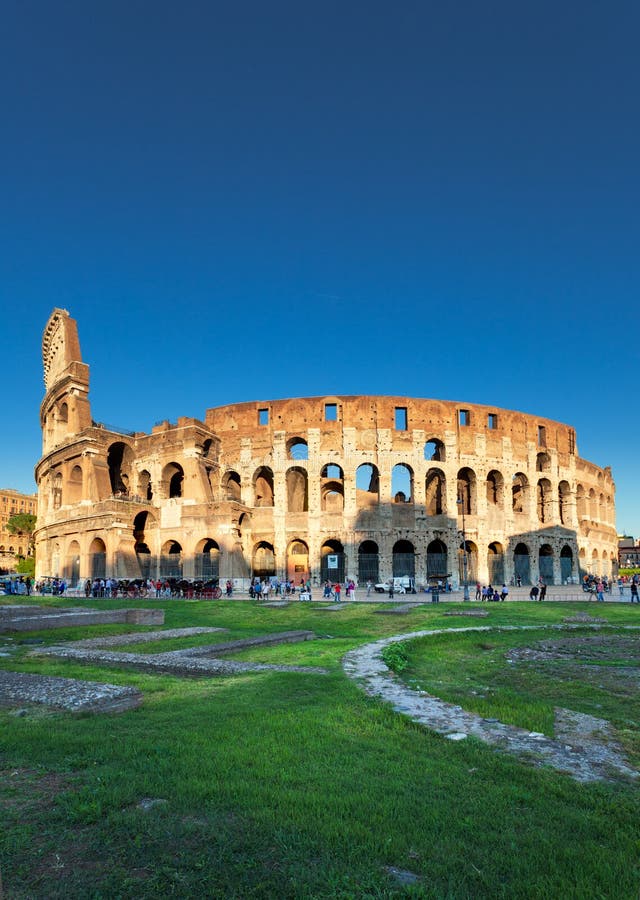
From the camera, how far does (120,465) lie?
1971 inches

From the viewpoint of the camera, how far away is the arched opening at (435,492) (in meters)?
45.0

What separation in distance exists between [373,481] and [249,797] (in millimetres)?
45390

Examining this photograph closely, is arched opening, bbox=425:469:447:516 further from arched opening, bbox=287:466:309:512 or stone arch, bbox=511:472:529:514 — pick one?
arched opening, bbox=287:466:309:512

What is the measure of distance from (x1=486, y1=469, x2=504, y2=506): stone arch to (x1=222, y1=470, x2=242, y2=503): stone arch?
19.6 m

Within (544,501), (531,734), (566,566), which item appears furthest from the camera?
(544,501)

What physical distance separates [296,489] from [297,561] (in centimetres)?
581

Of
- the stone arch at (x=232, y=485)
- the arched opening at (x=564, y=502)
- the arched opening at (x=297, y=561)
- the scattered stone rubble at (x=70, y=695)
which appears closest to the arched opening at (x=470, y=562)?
the arched opening at (x=564, y=502)

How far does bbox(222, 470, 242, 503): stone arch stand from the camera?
1793 inches

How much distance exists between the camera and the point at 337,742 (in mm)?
5008

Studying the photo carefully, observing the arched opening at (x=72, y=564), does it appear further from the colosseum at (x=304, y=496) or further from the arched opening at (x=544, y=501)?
the arched opening at (x=544, y=501)

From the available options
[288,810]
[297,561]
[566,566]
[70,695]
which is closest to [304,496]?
[297,561]

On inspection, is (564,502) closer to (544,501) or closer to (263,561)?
(544,501)

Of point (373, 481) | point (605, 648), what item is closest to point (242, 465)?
point (373, 481)

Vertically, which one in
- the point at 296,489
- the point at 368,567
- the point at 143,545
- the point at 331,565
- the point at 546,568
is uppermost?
the point at 296,489
